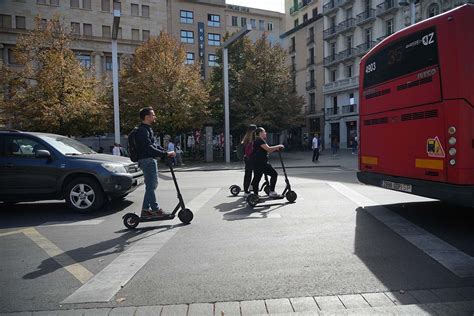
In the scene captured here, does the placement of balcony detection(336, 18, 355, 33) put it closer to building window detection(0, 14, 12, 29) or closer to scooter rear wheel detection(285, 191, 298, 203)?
building window detection(0, 14, 12, 29)

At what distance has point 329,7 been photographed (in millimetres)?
49312

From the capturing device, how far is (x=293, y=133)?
177 ft

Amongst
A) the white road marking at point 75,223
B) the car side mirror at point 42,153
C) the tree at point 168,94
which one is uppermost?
the tree at point 168,94

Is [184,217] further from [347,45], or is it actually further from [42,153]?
[347,45]

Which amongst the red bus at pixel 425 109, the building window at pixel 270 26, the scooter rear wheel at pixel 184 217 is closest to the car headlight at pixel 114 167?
the scooter rear wheel at pixel 184 217

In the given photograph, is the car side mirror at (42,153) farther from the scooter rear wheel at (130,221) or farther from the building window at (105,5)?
the building window at (105,5)

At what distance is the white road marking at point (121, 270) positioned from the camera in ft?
12.1

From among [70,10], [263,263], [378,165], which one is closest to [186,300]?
[263,263]

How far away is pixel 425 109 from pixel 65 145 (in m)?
7.20

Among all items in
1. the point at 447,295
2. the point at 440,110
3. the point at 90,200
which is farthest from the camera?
the point at 90,200

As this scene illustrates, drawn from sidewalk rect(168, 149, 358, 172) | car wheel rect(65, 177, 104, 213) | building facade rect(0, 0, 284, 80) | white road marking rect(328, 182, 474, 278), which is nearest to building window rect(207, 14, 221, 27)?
building facade rect(0, 0, 284, 80)

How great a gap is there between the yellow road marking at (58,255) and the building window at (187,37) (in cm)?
5339

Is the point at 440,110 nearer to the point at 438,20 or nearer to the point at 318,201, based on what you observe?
the point at 438,20

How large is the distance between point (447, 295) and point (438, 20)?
4.12 m
